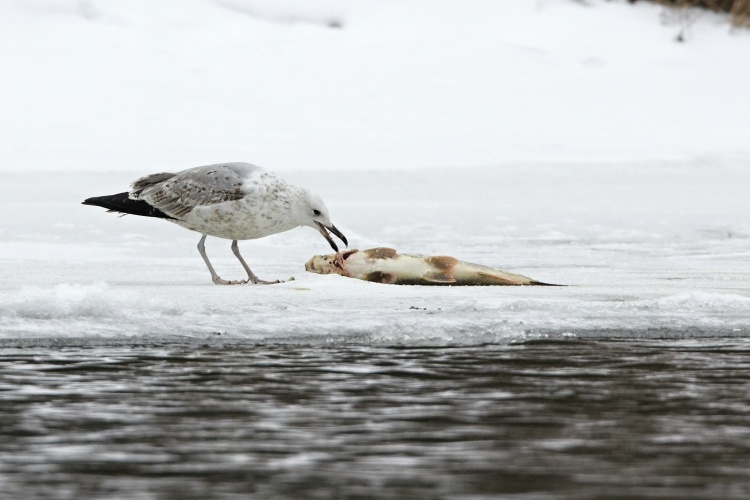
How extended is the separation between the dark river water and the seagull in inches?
68.8

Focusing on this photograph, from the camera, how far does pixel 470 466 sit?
13.3 ft

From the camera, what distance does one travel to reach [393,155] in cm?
Answer: 1566

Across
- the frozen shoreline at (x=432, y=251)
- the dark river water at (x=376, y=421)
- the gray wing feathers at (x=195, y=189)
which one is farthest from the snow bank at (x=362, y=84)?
the dark river water at (x=376, y=421)

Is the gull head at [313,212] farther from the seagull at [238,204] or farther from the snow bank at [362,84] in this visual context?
the snow bank at [362,84]

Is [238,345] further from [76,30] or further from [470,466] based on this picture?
[76,30]

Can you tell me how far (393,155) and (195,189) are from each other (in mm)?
7442

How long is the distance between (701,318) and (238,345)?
2.41 metres

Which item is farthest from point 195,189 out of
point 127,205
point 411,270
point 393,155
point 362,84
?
point 362,84

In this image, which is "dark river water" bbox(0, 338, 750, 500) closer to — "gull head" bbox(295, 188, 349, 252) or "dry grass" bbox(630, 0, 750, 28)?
"gull head" bbox(295, 188, 349, 252)

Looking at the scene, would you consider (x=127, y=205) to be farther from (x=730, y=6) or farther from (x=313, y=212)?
(x=730, y=6)

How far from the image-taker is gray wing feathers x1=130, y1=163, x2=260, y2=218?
8188 mm

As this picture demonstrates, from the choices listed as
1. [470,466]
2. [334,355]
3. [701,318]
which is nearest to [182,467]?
[470,466]

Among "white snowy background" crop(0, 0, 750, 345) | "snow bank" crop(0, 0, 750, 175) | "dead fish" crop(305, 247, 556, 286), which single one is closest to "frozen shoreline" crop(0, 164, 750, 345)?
"white snowy background" crop(0, 0, 750, 345)

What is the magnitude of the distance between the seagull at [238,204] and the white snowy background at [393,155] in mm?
382
